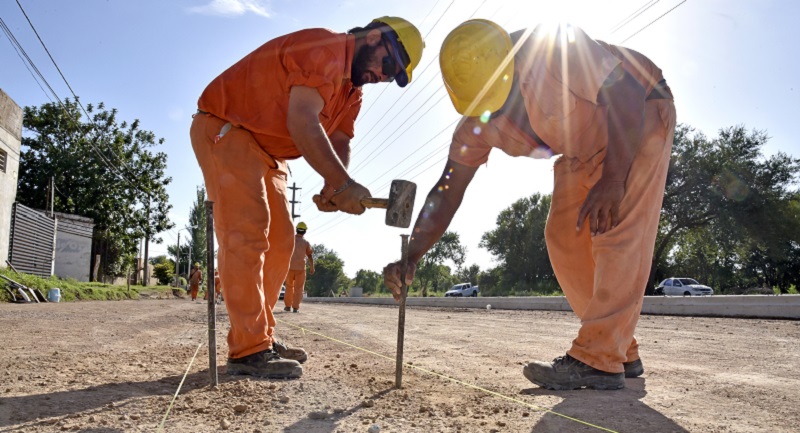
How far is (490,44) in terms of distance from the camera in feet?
9.00

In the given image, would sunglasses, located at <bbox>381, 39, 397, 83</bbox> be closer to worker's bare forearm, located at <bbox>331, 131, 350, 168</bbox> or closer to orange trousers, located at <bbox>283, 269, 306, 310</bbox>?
worker's bare forearm, located at <bbox>331, 131, 350, 168</bbox>

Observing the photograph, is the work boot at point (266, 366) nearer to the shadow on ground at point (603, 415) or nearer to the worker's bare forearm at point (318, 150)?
the worker's bare forearm at point (318, 150)

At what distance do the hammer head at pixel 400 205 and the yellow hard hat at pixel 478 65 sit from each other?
0.57 m

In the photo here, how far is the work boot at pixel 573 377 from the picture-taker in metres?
2.58

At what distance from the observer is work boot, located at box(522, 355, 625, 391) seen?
8.46 ft

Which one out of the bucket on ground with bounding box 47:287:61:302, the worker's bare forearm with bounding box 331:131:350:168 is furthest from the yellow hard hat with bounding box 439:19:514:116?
the bucket on ground with bounding box 47:287:61:302

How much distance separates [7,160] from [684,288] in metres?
29.6

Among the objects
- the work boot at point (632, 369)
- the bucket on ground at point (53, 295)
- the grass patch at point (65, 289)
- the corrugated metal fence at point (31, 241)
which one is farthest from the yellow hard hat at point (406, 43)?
the corrugated metal fence at point (31, 241)

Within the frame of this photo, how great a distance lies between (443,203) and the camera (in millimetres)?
3191

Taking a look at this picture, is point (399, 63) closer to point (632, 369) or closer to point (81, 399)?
point (632, 369)

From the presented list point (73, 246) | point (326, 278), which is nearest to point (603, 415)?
point (73, 246)

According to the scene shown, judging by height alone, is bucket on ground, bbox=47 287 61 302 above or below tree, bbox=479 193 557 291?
below

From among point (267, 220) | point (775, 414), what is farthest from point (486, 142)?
point (775, 414)

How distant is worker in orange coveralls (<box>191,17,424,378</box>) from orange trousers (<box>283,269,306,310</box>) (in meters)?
9.41
